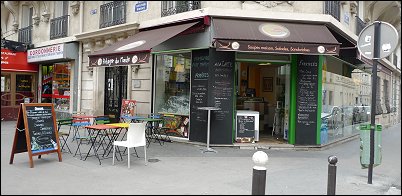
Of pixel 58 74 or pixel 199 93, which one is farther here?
pixel 58 74

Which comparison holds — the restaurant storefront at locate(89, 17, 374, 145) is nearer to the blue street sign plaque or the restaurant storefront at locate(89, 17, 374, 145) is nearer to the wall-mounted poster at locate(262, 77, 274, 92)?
the blue street sign plaque

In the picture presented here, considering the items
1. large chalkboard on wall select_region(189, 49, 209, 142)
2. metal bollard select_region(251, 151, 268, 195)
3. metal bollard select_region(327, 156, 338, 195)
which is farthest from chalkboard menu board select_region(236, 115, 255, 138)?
metal bollard select_region(251, 151, 268, 195)

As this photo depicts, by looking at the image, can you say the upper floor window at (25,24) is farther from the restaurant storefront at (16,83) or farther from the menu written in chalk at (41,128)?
the menu written in chalk at (41,128)

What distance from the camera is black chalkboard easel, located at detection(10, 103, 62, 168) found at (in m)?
6.81

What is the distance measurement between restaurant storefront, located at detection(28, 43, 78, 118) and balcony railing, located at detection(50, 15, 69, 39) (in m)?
0.67

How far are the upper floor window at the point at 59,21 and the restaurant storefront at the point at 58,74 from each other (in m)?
0.72

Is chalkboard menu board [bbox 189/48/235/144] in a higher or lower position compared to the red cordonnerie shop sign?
lower

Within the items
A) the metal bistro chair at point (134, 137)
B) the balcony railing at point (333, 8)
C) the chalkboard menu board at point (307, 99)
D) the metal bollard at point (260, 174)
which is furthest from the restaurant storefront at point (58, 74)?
Result: the metal bollard at point (260, 174)

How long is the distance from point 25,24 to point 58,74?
15.0 feet

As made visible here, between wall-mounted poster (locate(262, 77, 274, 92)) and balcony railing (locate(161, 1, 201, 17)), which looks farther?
wall-mounted poster (locate(262, 77, 274, 92))

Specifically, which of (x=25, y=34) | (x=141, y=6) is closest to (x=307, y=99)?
(x=141, y=6)

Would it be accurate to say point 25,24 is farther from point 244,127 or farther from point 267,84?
point 244,127

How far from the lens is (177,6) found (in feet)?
34.3

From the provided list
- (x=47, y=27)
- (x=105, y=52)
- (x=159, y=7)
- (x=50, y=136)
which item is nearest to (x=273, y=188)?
(x=50, y=136)
